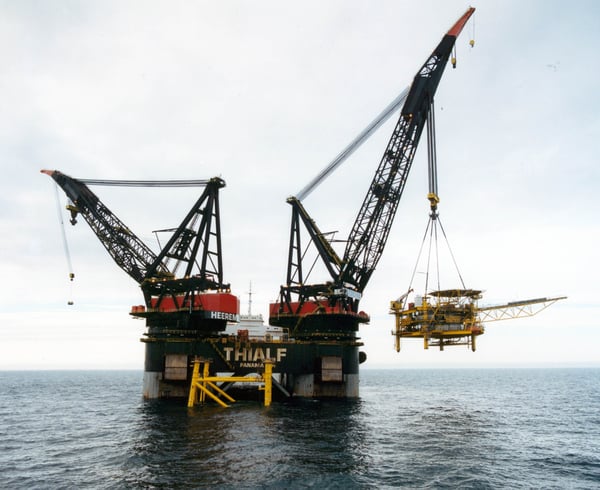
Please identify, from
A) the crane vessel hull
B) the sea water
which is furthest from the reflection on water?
the crane vessel hull

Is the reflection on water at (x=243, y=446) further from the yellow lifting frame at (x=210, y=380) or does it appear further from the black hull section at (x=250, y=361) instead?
the black hull section at (x=250, y=361)

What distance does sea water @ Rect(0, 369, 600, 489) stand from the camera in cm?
2420

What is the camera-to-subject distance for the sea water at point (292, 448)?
24203mm

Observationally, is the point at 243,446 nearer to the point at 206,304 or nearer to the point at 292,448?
the point at 292,448

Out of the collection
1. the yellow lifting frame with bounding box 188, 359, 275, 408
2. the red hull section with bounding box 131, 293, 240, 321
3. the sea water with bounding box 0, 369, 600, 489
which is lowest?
the sea water with bounding box 0, 369, 600, 489

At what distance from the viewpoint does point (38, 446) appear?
3303cm

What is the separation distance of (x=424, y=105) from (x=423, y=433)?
37.3m

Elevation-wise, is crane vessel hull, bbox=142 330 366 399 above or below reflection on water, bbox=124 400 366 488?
above

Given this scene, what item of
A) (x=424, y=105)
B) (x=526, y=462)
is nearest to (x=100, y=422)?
(x=526, y=462)

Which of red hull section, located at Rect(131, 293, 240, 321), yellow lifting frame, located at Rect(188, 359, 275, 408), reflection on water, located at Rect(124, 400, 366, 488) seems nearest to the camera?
reflection on water, located at Rect(124, 400, 366, 488)

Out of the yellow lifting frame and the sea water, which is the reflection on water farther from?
the yellow lifting frame

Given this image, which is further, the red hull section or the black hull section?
the red hull section

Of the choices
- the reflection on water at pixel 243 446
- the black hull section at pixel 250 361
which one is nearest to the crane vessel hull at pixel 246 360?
the black hull section at pixel 250 361

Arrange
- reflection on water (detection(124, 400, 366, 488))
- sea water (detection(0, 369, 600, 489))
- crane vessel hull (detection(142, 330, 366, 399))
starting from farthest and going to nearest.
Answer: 1. crane vessel hull (detection(142, 330, 366, 399))
2. sea water (detection(0, 369, 600, 489))
3. reflection on water (detection(124, 400, 366, 488))
